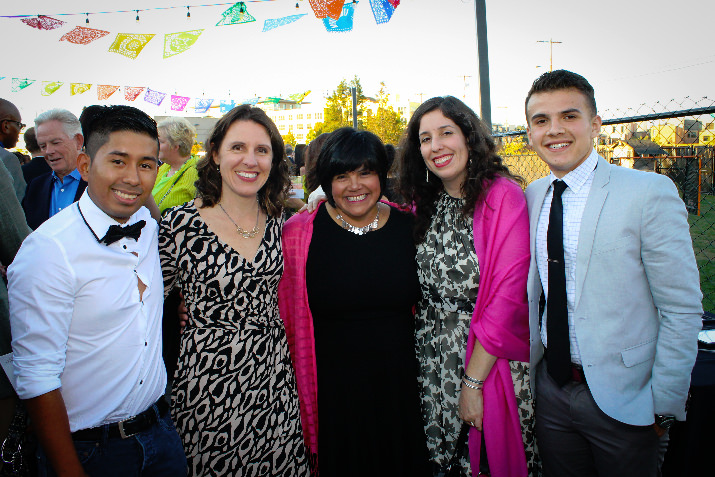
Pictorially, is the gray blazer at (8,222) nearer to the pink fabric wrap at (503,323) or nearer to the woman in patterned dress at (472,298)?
the woman in patterned dress at (472,298)

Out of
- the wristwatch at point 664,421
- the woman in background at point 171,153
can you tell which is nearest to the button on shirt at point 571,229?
the wristwatch at point 664,421

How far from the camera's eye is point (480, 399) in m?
2.07

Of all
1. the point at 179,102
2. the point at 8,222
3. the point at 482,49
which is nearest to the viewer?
the point at 8,222

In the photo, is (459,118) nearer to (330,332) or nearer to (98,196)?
(330,332)

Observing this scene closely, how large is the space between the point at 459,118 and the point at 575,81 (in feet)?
1.86

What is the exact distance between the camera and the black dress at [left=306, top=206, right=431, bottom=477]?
2.29 meters

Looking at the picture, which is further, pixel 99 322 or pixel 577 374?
pixel 577 374

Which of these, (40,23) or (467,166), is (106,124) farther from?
(40,23)

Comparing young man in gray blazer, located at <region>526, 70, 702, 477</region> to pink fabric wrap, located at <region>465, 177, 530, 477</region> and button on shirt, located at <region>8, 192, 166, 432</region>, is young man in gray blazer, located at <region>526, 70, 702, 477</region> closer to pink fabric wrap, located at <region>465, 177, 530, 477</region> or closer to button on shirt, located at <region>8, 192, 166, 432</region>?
pink fabric wrap, located at <region>465, 177, 530, 477</region>

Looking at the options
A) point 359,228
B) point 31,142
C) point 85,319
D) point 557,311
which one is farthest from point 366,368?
point 31,142

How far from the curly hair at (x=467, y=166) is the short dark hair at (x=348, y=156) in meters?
0.21

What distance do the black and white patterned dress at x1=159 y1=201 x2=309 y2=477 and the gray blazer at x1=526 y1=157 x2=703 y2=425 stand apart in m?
1.46

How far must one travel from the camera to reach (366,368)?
7.50 feet

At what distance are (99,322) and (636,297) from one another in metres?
2.13
